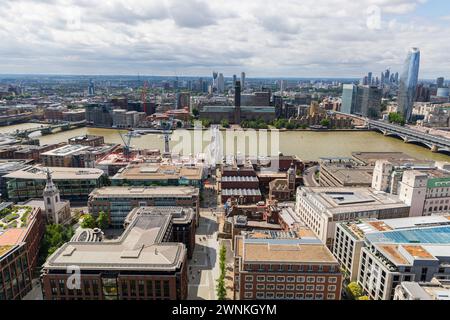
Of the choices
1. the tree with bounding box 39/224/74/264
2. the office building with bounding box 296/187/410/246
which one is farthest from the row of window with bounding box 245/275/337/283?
the tree with bounding box 39/224/74/264

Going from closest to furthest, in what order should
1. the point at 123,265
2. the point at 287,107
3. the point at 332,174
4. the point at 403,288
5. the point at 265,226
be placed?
the point at 403,288 < the point at 123,265 < the point at 265,226 < the point at 332,174 < the point at 287,107

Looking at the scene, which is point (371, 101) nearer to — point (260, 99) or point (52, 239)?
point (260, 99)

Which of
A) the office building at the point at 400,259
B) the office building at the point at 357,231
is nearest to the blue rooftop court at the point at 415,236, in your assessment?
the office building at the point at 400,259

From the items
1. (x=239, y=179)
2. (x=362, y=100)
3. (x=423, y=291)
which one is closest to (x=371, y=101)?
(x=362, y=100)

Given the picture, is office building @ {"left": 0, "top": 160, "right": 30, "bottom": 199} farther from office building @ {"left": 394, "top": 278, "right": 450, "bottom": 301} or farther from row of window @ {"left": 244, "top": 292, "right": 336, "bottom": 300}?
office building @ {"left": 394, "top": 278, "right": 450, "bottom": 301}
